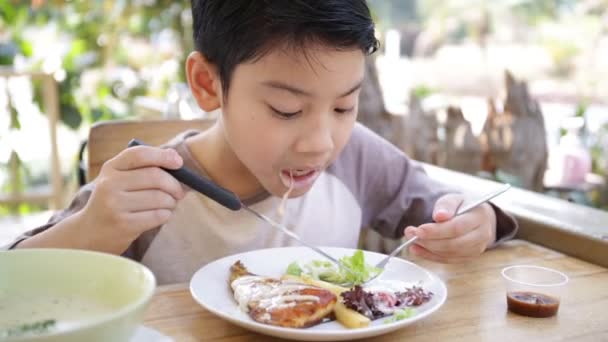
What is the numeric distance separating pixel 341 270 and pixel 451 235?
21 cm

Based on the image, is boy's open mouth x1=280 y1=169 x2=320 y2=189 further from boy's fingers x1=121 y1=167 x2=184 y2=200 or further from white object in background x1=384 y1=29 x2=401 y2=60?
white object in background x1=384 y1=29 x2=401 y2=60

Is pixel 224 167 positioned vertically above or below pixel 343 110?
below

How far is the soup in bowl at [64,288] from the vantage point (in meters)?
0.65

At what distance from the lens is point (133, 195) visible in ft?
3.27

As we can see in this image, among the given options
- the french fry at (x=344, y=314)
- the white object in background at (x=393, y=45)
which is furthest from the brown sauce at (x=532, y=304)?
the white object in background at (x=393, y=45)

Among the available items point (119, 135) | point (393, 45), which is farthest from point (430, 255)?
point (393, 45)

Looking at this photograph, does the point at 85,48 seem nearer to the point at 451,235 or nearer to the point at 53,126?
the point at 53,126

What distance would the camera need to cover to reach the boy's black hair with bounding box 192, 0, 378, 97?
41.8 inches

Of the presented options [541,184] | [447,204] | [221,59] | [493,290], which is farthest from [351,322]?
[541,184]

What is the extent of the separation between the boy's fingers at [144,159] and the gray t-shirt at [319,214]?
194 millimetres

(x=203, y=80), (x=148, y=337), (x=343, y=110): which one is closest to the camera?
(x=148, y=337)

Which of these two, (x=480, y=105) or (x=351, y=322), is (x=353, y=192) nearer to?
(x=351, y=322)

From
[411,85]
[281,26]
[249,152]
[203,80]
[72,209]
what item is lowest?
[411,85]

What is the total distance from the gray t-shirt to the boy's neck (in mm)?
25
